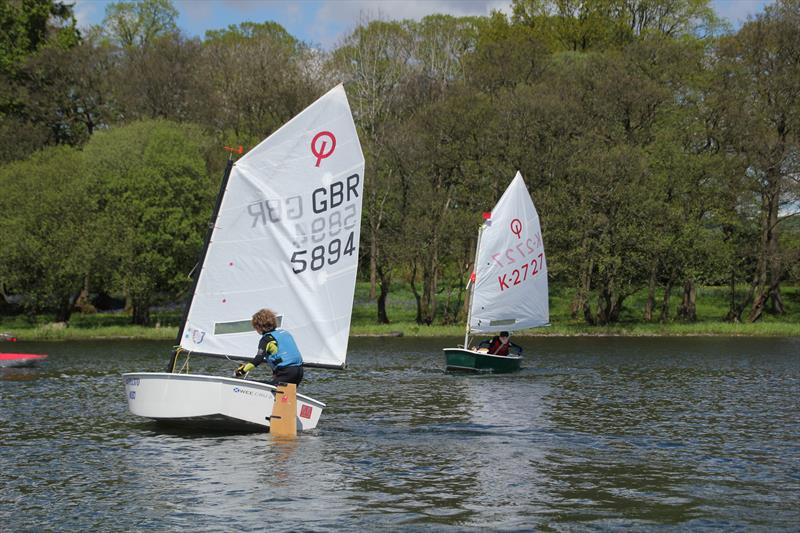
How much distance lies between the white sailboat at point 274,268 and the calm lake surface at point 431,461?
1018 mm

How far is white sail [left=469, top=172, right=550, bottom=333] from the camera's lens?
146ft

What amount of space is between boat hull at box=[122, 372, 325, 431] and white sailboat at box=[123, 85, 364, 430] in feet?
0.07

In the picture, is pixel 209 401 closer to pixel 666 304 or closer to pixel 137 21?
pixel 666 304

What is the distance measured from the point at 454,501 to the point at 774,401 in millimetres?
18293

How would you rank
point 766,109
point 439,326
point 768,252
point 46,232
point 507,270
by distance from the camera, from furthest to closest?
point 439,326
point 768,252
point 766,109
point 46,232
point 507,270

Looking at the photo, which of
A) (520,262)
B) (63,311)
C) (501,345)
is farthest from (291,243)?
(63,311)

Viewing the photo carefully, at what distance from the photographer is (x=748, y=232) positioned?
72.2m

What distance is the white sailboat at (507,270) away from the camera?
146 feet

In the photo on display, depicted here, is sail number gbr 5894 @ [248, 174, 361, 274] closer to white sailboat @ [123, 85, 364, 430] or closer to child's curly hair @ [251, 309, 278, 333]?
white sailboat @ [123, 85, 364, 430]

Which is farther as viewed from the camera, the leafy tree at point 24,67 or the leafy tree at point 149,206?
the leafy tree at point 24,67

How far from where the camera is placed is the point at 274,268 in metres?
24.5

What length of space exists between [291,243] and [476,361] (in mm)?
18494

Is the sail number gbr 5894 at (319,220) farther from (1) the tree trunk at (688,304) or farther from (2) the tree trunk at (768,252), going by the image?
(1) the tree trunk at (688,304)

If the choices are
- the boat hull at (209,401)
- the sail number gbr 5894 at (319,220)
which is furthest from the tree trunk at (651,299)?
the boat hull at (209,401)
